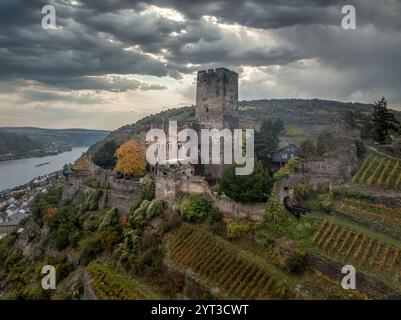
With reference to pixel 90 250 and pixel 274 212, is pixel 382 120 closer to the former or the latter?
pixel 274 212

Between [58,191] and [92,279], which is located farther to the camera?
[58,191]

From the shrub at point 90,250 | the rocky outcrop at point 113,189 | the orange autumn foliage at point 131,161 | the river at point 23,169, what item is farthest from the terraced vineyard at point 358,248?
the river at point 23,169

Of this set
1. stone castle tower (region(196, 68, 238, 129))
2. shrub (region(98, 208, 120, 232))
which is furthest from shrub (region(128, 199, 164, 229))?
stone castle tower (region(196, 68, 238, 129))

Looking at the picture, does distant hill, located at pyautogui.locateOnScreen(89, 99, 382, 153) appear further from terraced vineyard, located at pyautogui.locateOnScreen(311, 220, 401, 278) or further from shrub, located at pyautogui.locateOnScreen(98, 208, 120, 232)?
terraced vineyard, located at pyautogui.locateOnScreen(311, 220, 401, 278)

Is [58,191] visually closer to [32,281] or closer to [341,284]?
[32,281]

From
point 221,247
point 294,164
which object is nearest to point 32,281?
point 221,247

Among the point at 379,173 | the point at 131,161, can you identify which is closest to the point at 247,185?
the point at 379,173
